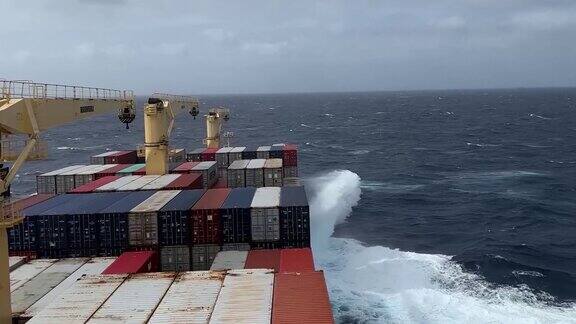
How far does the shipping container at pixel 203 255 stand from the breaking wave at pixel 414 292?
8995 mm

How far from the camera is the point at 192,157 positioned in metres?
59.7

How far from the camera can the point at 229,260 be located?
2655 cm

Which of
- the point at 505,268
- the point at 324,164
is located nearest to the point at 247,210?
the point at 505,268

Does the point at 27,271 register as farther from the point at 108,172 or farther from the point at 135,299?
the point at 108,172

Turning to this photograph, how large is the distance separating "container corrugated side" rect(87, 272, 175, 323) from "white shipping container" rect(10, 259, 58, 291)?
20.5 ft

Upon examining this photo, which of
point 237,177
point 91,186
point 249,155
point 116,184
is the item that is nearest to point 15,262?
point 91,186

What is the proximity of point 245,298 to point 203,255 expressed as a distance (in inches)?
438

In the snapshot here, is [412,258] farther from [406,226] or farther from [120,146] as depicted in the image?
[120,146]

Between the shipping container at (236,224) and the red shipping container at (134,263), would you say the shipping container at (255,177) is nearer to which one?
the shipping container at (236,224)

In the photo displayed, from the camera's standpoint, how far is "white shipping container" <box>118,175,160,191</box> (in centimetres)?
3734

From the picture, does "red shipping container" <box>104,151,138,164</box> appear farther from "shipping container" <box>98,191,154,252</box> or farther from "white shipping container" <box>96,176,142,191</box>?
"shipping container" <box>98,191,154,252</box>

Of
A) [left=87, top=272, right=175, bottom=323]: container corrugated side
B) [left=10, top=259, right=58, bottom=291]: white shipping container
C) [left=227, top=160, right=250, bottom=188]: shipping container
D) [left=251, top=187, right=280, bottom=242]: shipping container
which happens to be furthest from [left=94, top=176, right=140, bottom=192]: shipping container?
[left=87, top=272, right=175, bottom=323]: container corrugated side

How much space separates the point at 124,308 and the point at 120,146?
351 feet

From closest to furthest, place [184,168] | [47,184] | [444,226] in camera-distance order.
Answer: [47,184]
[184,168]
[444,226]
